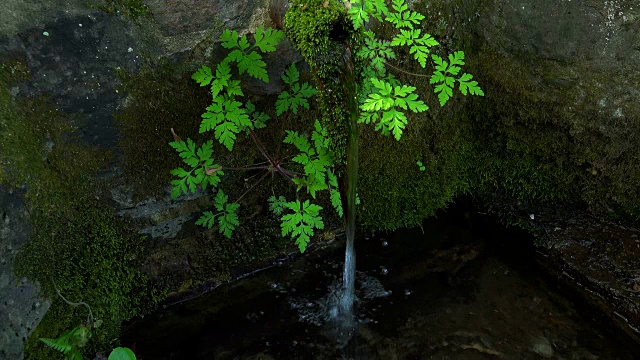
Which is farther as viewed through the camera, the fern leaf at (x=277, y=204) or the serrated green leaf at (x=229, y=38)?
the fern leaf at (x=277, y=204)

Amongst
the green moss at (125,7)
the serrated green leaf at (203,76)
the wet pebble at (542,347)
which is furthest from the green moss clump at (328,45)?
the wet pebble at (542,347)

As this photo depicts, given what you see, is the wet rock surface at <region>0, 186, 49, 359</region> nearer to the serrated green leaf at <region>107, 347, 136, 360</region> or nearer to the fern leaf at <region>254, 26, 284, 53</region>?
the serrated green leaf at <region>107, 347, 136, 360</region>

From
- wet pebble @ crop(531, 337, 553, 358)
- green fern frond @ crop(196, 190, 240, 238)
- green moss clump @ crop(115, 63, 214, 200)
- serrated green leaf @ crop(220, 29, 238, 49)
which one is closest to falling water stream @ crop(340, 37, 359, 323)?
serrated green leaf @ crop(220, 29, 238, 49)

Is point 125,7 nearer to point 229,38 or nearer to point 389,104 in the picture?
point 229,38

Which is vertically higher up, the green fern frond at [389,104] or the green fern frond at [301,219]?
the green fern frond at [389,104]

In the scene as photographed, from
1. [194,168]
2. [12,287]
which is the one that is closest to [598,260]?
[194,168]

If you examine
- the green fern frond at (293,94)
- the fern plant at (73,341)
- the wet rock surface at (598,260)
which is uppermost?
the green fern frond at (293,94)

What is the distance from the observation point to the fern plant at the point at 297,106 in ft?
7.91

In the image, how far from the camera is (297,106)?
110 inches

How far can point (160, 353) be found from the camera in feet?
9.20

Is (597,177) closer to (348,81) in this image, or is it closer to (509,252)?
(509,252)

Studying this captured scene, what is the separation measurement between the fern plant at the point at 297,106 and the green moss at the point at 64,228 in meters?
0.44

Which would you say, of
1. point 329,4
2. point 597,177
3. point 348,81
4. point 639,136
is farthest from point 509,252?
point 329,4

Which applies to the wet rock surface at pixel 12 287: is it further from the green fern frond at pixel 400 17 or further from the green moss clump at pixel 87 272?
the green fern frond at pixel 400 17
